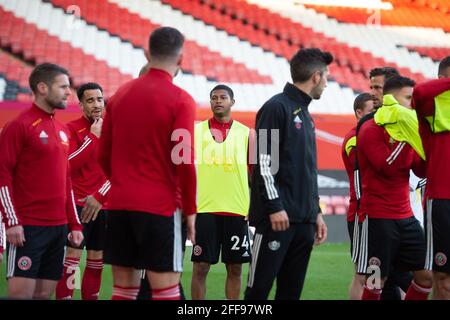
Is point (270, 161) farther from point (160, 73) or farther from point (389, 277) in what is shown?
point (389, 277)

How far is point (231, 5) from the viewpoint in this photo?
18125mm

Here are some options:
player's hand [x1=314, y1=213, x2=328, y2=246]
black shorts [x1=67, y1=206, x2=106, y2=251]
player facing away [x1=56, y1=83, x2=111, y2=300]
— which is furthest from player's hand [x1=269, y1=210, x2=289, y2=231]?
black shorts [x1=67, y1=206, x2=106, y2=251]

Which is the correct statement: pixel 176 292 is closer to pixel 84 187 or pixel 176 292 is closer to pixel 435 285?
pixel 435 285

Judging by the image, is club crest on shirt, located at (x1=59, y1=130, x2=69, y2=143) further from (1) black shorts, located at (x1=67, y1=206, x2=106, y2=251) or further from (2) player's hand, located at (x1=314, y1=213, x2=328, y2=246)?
(2) player's hand, located at (x1=314, y1=213, x2=328, y2=246)

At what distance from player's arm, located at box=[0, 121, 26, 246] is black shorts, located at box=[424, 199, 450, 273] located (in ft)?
7.96

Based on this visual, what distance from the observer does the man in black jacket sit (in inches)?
187

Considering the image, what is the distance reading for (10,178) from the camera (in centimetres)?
487

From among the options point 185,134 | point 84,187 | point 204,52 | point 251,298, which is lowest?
point 251,298

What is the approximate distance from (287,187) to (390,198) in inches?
42.2

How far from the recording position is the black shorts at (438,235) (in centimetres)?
484

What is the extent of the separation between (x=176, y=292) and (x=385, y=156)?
74.5 inches

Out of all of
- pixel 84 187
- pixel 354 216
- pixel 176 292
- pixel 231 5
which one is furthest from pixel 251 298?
pixel 231 5

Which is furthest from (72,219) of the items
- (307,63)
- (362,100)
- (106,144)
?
(362,100)

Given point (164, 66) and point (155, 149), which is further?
point (164, 66)
